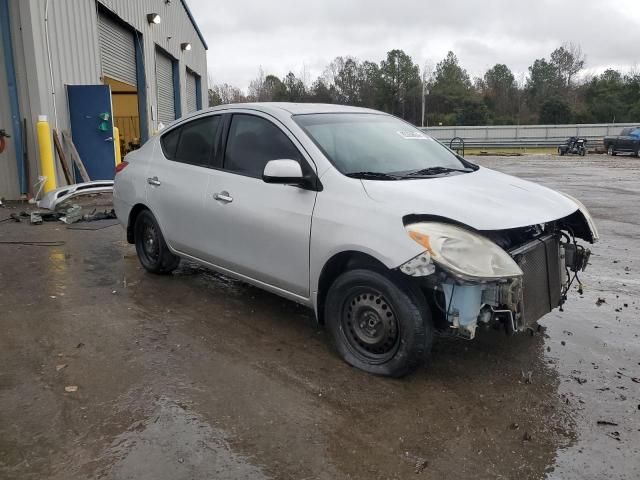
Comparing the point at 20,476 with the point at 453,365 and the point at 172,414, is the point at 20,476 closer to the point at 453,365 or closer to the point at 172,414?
the point at 172,414

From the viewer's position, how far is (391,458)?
8.77ft

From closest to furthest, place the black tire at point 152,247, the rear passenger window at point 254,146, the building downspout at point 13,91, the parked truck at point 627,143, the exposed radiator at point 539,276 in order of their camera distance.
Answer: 1. the exposed radiator at point 539,276
2. the rear passenger window at point 254,146
3. the black tire at point 152,247
4. the building downspout at point 13,91
5. the parked truck at point 627,143

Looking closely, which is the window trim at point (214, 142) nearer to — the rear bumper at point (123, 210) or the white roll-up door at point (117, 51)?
the rear bumper at point (123, 210)

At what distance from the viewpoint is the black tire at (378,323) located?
127 inches

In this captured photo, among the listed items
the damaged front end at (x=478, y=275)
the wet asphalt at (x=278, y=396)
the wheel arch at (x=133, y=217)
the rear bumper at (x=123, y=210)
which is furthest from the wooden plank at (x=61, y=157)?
the damaged front end at (x=478, y=275)

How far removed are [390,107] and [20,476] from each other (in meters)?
73.7

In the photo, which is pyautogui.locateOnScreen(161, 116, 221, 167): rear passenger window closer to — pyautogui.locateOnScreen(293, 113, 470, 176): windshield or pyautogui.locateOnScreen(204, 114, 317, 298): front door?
pyautogui.locateOnScreen(204, 114, 317, 298): front door

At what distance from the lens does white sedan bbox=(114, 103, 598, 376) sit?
3.16m

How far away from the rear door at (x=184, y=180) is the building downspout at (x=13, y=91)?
641cm

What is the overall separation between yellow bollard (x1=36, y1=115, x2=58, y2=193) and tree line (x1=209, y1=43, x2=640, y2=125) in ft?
178

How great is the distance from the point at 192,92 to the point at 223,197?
2592cm

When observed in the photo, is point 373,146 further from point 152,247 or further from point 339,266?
point 152,247

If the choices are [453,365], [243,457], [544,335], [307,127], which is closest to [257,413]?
[243,457]

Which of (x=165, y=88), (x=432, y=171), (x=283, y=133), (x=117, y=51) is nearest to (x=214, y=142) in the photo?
(x=283, y=133)
